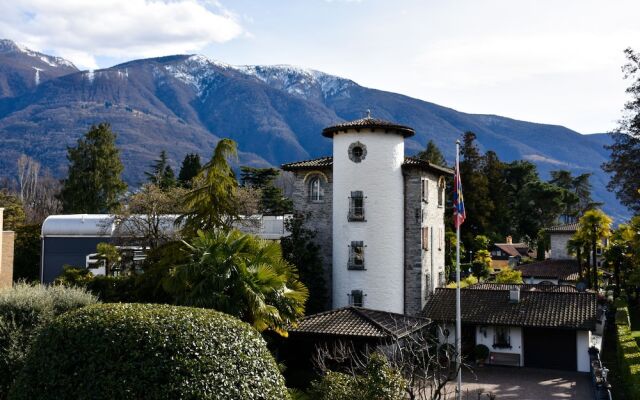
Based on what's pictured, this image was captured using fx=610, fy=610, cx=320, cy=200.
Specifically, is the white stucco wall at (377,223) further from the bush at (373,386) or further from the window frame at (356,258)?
the bush at (373,386)

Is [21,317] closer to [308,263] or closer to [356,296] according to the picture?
[308,263]

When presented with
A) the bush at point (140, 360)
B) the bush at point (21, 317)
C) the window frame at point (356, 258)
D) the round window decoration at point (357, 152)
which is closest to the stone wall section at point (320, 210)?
the window frame at point (356, 258)

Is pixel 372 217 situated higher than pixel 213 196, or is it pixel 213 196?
pixel 213 196

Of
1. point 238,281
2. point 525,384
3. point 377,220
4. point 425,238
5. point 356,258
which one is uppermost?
point 377,220

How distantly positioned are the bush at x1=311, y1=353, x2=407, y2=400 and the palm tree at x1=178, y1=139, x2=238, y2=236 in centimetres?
Result: 982

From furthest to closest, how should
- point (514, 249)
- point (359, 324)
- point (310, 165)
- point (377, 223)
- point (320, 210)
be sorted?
point (514, 249) → point (310, 165) → point (320, 210) → point (377, 223) → point (359, 324)

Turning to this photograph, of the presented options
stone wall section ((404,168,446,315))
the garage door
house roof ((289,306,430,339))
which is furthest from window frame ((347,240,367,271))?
the garage door

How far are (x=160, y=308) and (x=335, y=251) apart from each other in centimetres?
1972

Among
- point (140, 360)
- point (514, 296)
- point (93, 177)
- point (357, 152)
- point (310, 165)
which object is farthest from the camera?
point (93, 177)

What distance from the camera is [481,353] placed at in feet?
93.6

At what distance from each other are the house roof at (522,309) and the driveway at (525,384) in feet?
6.87

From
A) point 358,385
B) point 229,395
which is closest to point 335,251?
point 358,385

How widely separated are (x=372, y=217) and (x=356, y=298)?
413 centimetres

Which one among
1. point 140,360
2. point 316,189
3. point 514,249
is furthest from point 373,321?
point 514,249
